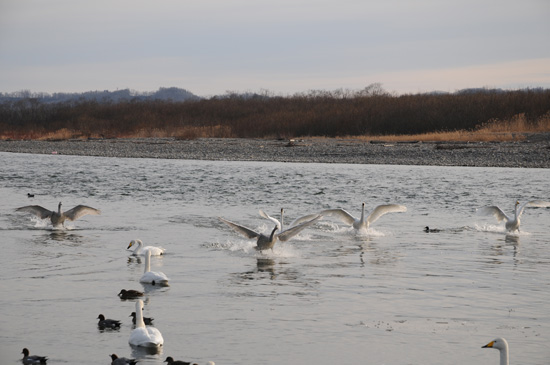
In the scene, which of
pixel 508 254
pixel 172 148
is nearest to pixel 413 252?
pixel 508 254

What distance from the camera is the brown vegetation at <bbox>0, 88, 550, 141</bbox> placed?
49.4 meters

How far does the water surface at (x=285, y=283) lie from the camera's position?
9227 millimetres

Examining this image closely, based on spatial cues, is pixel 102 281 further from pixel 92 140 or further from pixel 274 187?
pixel 92 140

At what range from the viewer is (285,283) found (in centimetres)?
1289

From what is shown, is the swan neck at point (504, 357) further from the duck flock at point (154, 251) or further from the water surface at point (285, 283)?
the water surface at point (285, 283)

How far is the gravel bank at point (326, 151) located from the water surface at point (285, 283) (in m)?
11.2

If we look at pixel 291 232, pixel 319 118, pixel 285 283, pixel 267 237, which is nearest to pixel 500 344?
pixel 285 283

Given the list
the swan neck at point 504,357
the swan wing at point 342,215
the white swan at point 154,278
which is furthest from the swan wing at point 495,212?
the swan neck at point 504,357

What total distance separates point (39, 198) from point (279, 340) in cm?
1833

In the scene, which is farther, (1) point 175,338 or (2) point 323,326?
(2) point 323,326

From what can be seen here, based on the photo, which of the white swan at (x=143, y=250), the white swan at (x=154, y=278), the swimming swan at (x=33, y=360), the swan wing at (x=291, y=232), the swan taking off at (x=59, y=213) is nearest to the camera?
the swimming swan at (x=33, y=360)

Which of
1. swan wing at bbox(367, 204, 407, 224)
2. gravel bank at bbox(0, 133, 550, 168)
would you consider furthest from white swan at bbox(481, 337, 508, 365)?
gravel bank at bbox(0, 133, 550, 168)

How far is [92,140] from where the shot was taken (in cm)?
5934

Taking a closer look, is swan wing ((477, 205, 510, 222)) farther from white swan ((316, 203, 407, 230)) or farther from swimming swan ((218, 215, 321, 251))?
swimming swan ((218, 215, 321, 251))
